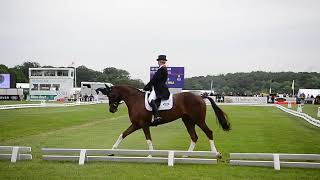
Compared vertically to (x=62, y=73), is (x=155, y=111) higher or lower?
lower

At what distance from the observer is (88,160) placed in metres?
11.6

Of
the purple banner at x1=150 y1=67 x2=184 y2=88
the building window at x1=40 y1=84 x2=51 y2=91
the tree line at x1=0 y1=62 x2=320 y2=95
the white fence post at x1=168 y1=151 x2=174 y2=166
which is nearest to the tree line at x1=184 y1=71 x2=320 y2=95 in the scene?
the tree line at x1=0 y1=62 x2=320 y2=95

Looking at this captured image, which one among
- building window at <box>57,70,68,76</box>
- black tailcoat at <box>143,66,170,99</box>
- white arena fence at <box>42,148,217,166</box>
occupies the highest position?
building window at <box>57,70,68,76</box>

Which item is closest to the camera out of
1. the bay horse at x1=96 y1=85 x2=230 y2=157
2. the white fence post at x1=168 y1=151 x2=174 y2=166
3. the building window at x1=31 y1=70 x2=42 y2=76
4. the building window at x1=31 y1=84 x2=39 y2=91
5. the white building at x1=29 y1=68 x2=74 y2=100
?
the white fence post at x1=168 y1=151 x2=174 y2=166

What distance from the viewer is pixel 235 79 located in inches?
6786

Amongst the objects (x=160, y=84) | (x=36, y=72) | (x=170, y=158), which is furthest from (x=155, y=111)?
(x=36, y=72)

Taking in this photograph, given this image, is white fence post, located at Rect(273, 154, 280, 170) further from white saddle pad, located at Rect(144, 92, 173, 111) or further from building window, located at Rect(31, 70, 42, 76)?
building window, located at Rect(31, 70, 42, 76)

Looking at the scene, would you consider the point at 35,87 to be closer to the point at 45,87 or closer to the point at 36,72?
the point at 45,87

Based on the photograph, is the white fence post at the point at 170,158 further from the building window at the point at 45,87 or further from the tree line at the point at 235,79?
the tree line at the point at 235,79

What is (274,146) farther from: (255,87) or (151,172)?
(255,87)

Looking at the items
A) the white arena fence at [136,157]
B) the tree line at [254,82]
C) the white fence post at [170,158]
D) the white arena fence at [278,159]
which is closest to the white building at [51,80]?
the tree line at [254,82]

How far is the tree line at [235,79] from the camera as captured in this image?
504ft

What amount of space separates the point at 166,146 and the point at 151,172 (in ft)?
17.6

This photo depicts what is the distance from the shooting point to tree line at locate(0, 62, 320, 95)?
154m
